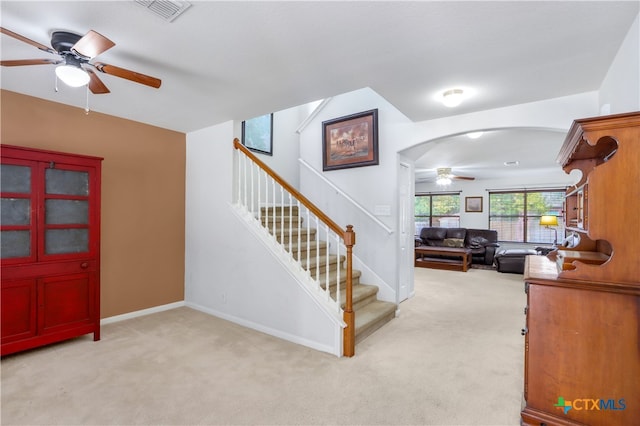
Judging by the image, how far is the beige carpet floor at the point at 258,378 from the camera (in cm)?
195

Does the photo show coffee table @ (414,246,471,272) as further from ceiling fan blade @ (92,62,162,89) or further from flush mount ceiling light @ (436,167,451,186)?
ceiling fan blade @ (92,62,162,89)

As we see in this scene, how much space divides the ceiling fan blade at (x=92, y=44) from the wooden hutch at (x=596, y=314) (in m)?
2.56

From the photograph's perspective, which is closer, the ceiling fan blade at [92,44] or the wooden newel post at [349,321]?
the ceiling fan blade at [92,44]

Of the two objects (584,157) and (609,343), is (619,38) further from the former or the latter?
(609,343)

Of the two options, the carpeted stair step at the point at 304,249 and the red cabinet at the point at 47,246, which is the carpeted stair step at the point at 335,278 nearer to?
the carpeted stair step at the point at 304,249

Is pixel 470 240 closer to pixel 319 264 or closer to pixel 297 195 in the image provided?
pixel 319 264

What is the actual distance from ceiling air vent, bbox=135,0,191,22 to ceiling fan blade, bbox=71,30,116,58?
28 centimetres

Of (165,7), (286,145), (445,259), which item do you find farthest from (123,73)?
(445,259)

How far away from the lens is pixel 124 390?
2203 millimetres

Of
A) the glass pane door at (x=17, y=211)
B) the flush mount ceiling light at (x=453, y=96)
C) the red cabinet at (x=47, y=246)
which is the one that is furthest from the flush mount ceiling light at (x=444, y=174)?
the glass pane door at (x=17, y=211)

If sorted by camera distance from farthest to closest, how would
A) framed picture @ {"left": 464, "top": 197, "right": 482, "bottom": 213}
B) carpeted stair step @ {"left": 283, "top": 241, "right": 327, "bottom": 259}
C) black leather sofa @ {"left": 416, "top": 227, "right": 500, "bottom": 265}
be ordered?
framed picture @ {"left": 464, "top": 197, "right": 482, "bottom": 213} → black leather sofa @ {"left": 416, "top": 227, "right": 500, "bottom": 265} → carpeted stair step @ {"left": 283, "top": 241, "right": 327, "bottom": 259}

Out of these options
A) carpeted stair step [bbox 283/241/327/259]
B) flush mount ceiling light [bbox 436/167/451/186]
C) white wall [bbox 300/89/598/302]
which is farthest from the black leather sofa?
carpeted stair step [bbox 283/241/327/259]

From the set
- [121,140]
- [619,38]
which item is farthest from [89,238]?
[619,38]

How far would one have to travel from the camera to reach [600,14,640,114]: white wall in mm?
1757
